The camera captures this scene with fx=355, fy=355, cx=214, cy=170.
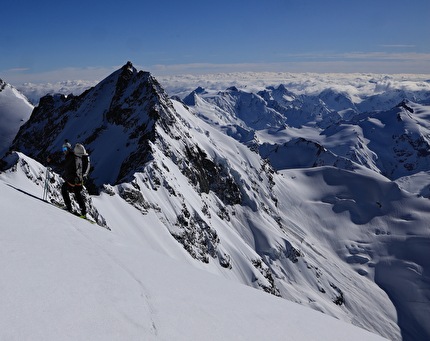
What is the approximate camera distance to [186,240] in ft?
245

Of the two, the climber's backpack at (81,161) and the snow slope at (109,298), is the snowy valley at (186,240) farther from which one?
the climber's backpack at (81,161)

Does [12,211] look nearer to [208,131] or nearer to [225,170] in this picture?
[225,170]

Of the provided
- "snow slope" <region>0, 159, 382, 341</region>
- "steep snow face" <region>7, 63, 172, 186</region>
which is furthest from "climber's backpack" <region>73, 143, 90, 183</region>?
"steep snow face" <region>7, 63, 172, 186</region>

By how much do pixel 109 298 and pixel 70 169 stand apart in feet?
32.4

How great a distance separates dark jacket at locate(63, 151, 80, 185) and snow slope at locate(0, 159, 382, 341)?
399cm

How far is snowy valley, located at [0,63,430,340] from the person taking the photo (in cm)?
642

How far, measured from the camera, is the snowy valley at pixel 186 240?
6.42m

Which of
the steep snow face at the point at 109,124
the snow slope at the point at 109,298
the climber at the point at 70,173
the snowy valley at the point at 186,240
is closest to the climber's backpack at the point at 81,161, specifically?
the climber at the point at 70,173

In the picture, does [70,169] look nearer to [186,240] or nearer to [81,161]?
[81,161]

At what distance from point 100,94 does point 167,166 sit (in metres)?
61.1

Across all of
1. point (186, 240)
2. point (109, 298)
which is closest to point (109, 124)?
point (186, 240)

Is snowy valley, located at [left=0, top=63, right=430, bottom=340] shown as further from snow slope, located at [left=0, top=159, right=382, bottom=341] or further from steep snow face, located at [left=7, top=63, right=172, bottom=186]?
steep snow face, located at [left=7, top=63, right=172, bottom=186]

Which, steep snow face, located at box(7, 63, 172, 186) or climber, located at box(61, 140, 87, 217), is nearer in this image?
climber, located at box(61, 140, 87, 217)

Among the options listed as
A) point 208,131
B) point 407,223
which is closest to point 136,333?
point 208,131
